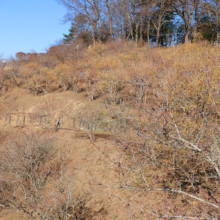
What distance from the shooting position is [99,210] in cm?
742

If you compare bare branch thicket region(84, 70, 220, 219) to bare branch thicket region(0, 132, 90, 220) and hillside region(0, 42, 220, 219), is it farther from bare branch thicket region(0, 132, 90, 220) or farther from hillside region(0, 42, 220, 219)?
bare branch thicket region(0, 132, 90, 220)

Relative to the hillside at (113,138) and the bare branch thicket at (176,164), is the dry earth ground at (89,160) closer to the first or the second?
the hillside at (113,138)


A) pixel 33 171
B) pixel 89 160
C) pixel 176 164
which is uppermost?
pixel 176 164

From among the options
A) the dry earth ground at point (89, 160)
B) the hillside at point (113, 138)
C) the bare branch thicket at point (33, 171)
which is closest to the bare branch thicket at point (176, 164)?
the hillside at point (113, 138)

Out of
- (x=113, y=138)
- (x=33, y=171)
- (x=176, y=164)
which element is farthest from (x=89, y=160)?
(x=176, y=164)

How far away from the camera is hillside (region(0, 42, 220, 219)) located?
19.9ft

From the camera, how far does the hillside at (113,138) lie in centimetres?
607

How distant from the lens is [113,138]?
11789 mm

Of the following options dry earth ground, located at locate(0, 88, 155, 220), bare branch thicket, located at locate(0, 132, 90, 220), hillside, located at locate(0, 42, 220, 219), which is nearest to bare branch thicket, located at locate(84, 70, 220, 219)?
hillside, located at locate(0, 42, 220, 219)

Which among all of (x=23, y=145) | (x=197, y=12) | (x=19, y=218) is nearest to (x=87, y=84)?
(x=23, y=145)

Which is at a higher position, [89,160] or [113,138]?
[113,138]

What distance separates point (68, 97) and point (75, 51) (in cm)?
1121

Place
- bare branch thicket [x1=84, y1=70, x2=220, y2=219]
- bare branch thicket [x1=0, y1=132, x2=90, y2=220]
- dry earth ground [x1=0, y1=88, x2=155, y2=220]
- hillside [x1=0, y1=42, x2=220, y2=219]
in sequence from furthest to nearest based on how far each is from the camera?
bare branch thicket [x1=0, y1=132, x2=90, y2=220] → dry earth ground [x1=0, y1=88, x2=155, y2=220] → hillside [x1=0, y1=42, x2=220, y2=219] → bare branch thicket [x1=84, y1=70, x2=220, y2=219]

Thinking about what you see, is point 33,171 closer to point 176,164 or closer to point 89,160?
point 89,160
